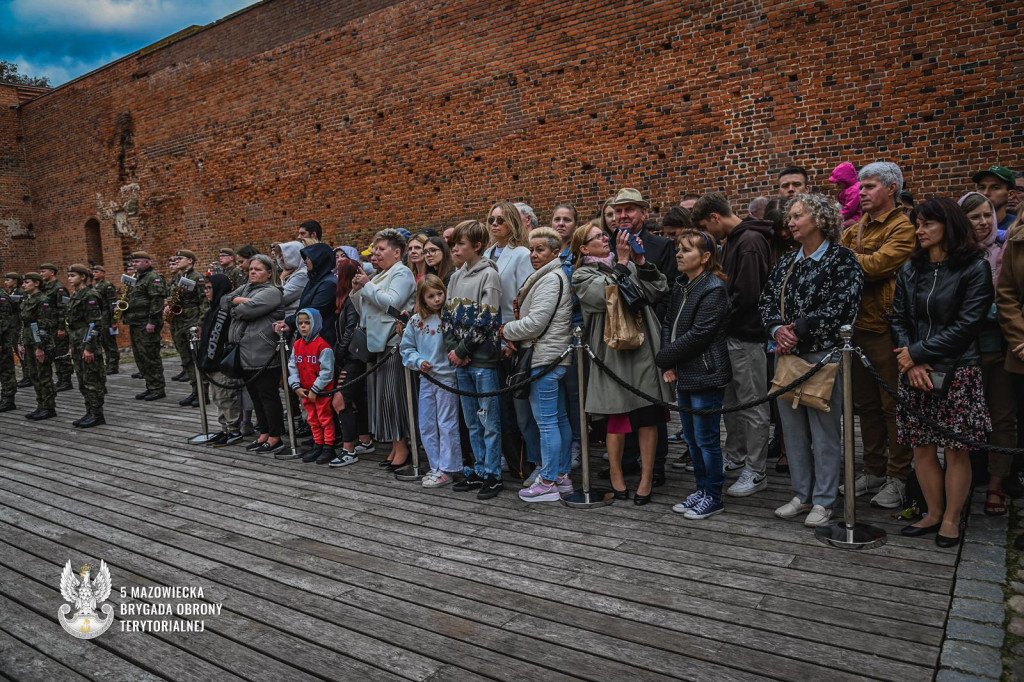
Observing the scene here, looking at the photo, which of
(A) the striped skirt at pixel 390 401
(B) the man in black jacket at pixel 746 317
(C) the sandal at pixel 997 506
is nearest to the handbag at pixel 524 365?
(B) the man in black jacket at pixel 746 317

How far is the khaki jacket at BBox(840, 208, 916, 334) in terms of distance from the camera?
Result: 416cm

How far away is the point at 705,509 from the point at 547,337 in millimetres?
1475

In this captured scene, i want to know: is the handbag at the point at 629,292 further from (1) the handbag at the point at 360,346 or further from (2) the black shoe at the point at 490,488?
(1) the handbag at the point at 360,346

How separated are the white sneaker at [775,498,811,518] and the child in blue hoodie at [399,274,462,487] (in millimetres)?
2303

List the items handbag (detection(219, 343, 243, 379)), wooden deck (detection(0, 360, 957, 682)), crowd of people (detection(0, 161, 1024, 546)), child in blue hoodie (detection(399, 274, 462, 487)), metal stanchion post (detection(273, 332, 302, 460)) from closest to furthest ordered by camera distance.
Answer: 1. wooden deck (detection(0, 360, 957, 682))
2. crowd of people (detection(0, 161, 1024, 546))
3. child in blue hoodie (detection(399, 274, 462, 487))
4. metal stanchion post (detection(273, 332, 302, 460))
5. handbag (detection(219, 343, 243, 379))

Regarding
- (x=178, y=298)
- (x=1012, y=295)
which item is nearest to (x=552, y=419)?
(x=1012, y=295)

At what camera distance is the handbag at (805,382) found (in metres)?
3.90

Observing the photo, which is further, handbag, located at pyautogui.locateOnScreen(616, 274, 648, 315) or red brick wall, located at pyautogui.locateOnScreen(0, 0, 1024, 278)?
red brick wall, located at pyautogui.locateOnScreen(0, 0, 1024, 278)

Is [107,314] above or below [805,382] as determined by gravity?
above

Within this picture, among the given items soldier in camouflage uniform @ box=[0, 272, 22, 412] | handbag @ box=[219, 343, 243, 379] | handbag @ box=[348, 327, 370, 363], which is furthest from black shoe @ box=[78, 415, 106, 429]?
handbag @ box=[348, 327, 370, 363]

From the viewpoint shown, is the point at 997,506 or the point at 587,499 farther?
the point at 587,499

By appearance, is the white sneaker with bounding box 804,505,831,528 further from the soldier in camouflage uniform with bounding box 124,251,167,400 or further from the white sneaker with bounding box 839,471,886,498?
the soldier in camouflage uniform with bounding box 124,251,167,400

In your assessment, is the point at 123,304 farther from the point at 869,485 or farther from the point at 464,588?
the point at 869,485

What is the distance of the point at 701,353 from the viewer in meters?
4.31
